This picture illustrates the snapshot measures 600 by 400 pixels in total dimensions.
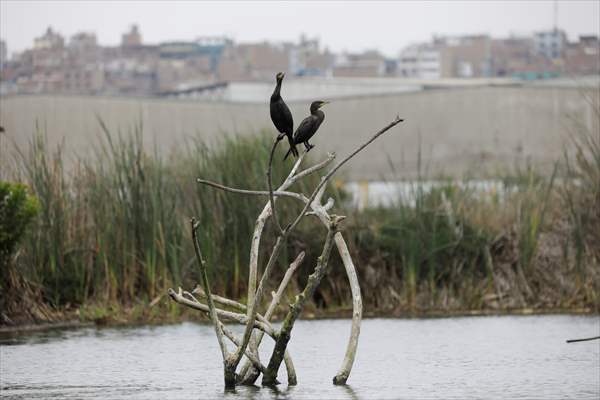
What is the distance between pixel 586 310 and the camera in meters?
18.9

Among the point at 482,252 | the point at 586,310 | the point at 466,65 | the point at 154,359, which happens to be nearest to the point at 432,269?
the point at 482,252

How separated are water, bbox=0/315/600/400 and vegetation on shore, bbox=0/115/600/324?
0.74 m

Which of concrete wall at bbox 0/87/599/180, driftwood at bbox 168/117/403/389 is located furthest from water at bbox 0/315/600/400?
concrete wall at bbox 0/87/599/180

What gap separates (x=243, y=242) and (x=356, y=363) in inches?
155

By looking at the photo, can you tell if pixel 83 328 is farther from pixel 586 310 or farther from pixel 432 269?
pixel 586 310

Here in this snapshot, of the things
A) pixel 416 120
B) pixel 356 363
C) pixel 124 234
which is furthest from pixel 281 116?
pixel 416 120

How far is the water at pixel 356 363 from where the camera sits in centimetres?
1272

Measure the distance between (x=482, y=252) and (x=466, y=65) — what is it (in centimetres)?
7878

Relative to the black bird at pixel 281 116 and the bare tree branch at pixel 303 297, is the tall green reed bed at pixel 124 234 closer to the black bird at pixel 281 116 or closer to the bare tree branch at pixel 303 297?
the bare tree branch at pixel 303 297

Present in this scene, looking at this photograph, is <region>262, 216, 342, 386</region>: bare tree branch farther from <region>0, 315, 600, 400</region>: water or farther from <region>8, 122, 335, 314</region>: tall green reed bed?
<region>8, 122, 335, 314</region>: tall green reed bed

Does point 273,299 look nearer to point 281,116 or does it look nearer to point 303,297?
point 303,297

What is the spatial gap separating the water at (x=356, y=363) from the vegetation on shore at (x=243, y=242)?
0.74 metres

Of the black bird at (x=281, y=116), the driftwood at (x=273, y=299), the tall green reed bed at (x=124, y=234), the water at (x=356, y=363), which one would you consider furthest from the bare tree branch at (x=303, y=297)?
the tall green reed bed at (x=124, y=234)

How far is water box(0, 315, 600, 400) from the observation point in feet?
41.7
